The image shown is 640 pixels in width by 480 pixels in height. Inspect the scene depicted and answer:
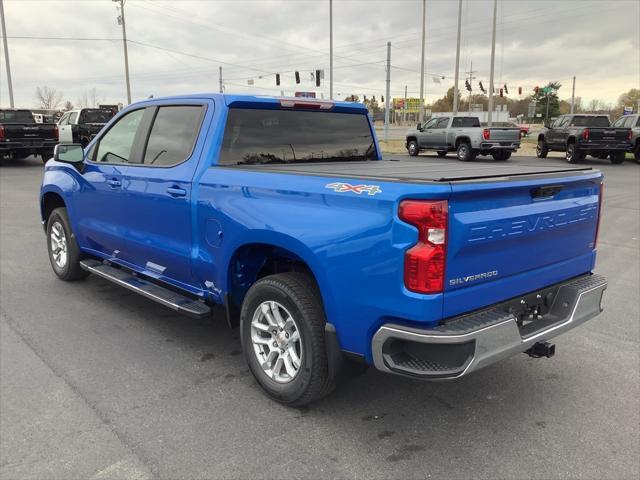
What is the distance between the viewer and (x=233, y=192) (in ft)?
11.6

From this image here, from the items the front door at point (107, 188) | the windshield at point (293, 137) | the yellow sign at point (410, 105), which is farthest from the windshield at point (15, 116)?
the yellow sign at point (410, 105)

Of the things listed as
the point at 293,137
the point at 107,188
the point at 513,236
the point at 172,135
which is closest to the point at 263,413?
the point at 513,236

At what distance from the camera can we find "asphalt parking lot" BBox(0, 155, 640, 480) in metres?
2.81

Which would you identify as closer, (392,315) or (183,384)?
(392,315)

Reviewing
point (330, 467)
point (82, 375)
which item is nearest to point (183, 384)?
point (82, 375)

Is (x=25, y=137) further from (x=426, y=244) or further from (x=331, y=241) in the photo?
(x=426, y=244)

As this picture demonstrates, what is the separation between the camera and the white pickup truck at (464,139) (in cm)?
2212

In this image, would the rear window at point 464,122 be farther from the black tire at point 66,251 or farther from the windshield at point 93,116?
the black tire at point 66,251

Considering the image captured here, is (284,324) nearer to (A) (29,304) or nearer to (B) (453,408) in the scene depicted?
(B) (453,408)

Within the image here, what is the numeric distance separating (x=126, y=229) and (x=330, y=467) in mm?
2863

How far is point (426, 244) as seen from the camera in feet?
8.43

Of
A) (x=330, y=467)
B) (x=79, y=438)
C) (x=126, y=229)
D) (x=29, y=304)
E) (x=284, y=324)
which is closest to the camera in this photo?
(x=330, y=467)

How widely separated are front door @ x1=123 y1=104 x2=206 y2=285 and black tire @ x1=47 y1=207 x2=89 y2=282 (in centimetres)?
137

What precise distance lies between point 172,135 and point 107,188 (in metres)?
1.00
